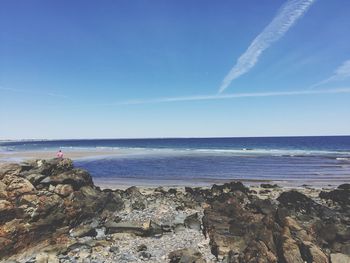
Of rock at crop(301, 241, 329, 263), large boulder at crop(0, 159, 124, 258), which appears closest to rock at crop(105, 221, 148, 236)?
large boulder at crop(0, 159, 124, 258)

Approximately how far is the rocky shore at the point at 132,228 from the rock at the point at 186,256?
0.04 meters

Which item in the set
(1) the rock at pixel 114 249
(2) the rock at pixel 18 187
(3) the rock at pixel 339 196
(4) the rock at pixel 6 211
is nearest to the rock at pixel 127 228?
(1) the rock at pixel 114 249

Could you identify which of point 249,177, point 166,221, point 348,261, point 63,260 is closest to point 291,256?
point 348,261

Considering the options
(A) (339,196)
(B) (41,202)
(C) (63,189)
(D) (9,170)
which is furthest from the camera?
(A) (339,196)

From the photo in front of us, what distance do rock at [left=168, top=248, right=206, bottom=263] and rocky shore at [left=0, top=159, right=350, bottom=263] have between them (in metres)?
0.04

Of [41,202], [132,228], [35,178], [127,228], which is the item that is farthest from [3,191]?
[132,228]

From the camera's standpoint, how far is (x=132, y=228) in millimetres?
16031

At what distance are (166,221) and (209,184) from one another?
63.4 feet

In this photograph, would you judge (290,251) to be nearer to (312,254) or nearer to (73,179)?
(312,254)

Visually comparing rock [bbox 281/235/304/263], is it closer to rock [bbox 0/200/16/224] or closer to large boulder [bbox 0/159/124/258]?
large boulder [bbox 0/159/124/258]

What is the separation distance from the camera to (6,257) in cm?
1337

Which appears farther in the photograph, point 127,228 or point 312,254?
point 127,228

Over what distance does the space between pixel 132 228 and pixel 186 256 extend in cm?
445

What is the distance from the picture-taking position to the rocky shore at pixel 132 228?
12.7m
